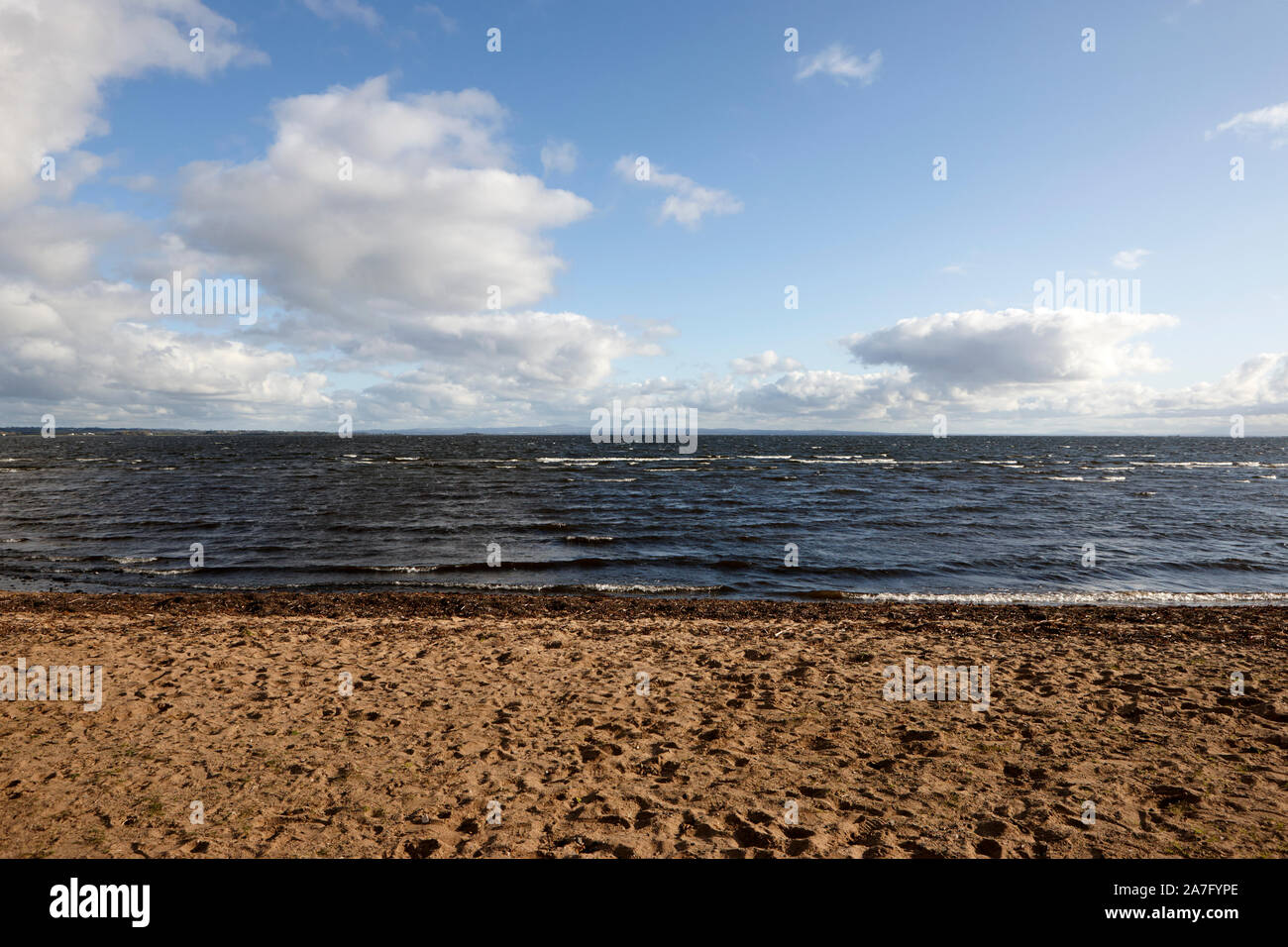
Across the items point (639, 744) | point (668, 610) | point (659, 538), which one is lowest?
point (668, 610)

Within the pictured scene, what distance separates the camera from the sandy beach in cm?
612

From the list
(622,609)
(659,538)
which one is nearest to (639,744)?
(622,609)

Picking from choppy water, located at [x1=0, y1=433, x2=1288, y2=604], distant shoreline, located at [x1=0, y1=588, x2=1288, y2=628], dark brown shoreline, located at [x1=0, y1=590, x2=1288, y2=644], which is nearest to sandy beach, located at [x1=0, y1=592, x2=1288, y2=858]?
dark brown shoreline, located at [x1=0, y1=590, x2=1288, y2=644]

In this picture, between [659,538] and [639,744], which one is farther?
[659,538]

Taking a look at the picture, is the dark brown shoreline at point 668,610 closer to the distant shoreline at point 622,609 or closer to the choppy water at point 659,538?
the distant shoreline at point 622,609

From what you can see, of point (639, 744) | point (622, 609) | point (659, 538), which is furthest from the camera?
point (659, 538)

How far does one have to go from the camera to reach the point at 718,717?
909cm

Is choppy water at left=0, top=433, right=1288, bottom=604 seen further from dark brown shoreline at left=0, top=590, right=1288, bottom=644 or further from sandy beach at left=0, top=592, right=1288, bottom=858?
sandy beach at left=0, top=592, right=1288, bottom=858

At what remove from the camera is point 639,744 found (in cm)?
819

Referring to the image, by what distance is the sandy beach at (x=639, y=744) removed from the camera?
6117 mm

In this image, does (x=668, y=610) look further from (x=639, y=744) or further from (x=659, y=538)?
(x=659, y=538)

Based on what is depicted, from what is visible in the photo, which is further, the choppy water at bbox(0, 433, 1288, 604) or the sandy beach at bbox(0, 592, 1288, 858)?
the choppy water at bbox(0, 433, 1288, 604)

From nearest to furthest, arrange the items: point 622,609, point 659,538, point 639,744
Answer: point 639,744 → point 622,609 → point 659,538

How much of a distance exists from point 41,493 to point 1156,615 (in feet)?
213
